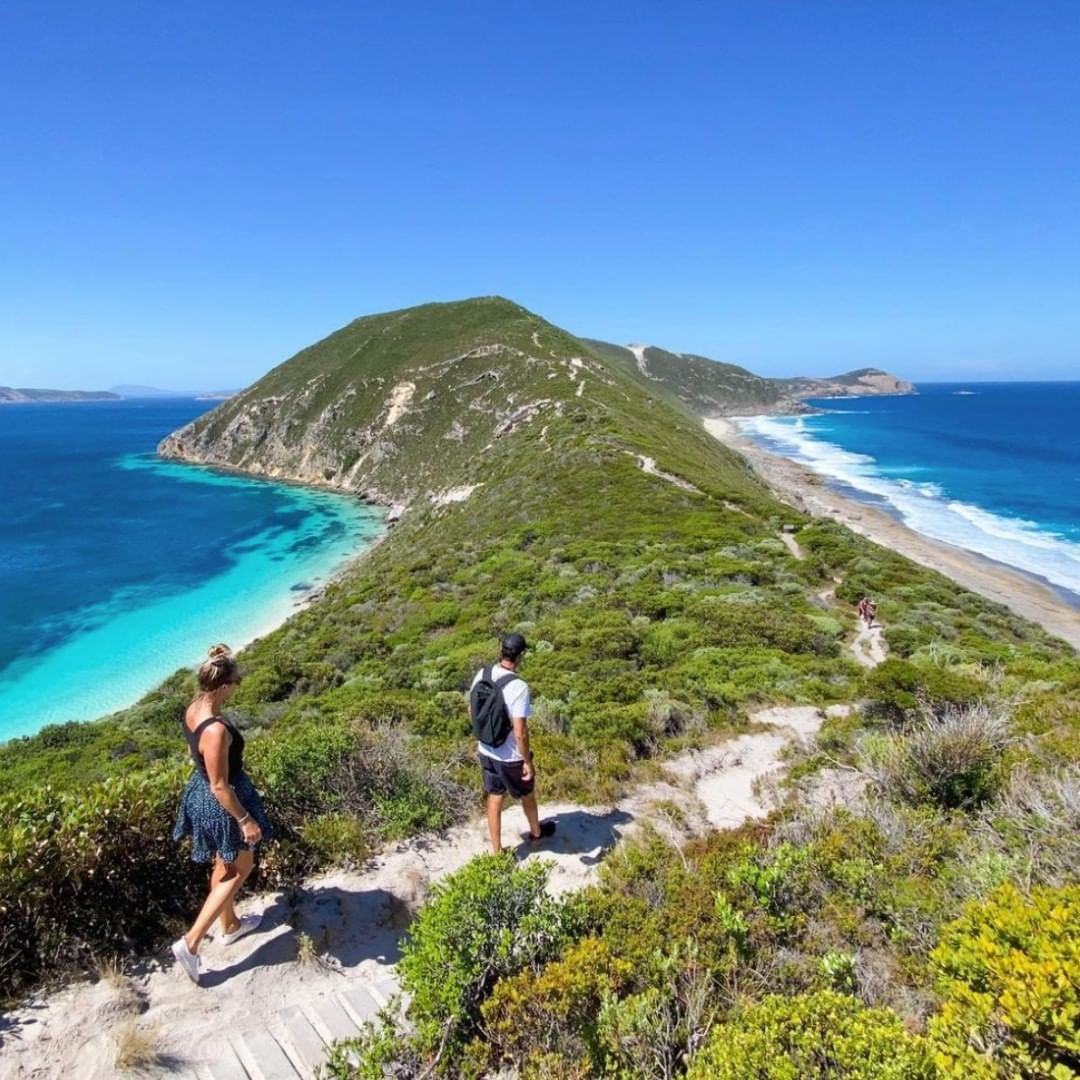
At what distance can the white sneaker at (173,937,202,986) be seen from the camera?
471cm

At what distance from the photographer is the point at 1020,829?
18.2 ft

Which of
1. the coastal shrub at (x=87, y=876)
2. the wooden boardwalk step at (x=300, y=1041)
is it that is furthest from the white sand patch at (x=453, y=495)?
the wooden boardwalk step at (x=300, y=1041)

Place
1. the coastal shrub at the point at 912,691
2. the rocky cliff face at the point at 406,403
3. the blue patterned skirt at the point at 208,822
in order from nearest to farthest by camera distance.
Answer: the blue patterned skirt at the point at 208,822
the coastal shrub at the point at 912,691
the rocky cliff face at the point at 406,403

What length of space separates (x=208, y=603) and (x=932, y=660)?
36311 mm

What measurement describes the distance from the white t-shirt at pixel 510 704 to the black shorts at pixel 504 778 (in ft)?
0.19

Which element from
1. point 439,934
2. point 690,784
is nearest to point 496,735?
point 439,934

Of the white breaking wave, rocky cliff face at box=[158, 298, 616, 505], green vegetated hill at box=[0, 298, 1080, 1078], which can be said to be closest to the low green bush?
green vegetated hill at box=[0, 298, 1080, 1078]

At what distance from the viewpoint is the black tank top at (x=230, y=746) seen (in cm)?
473

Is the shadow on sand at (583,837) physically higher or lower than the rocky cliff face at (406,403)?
lower

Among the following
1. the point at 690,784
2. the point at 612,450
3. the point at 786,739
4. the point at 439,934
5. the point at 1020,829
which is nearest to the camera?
the point at 439,934

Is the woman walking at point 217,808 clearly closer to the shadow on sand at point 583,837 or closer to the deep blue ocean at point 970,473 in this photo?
the shadow on sand at point 583,837

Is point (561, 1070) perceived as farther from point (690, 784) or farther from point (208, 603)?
point (208, 603)

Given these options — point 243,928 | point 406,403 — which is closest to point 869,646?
point 243,928

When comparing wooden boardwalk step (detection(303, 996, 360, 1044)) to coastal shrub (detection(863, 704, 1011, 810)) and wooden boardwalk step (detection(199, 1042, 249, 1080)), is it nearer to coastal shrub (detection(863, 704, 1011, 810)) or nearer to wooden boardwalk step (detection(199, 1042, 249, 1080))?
wooden boardwalk step (detection(199, 1042, 249, 1080))
